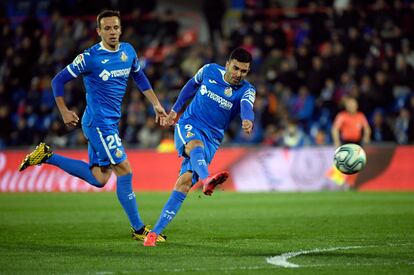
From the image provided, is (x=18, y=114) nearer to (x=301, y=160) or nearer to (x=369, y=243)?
(x=301, y=160)

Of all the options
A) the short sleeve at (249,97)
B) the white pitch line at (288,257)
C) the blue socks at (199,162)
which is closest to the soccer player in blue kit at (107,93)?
the blue socks at (199,162)

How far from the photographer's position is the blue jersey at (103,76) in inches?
370

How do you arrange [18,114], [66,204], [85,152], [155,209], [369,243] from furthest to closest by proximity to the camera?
[18,114], [85,152], [66,204], [155,209], [369,243]

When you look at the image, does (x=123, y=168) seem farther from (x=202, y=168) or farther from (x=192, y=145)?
(x=202, y=168)

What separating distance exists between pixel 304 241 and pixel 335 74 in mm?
13818

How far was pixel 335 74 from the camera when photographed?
2248 cm

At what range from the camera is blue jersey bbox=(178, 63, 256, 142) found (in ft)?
31.2

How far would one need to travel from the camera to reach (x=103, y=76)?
373 inches

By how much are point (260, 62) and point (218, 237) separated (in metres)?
14.6

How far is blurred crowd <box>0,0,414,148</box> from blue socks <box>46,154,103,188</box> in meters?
12.1

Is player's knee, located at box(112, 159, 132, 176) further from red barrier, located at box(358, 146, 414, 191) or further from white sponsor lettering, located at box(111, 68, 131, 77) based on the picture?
red barrier, located at box(358, 146, 414, 191)

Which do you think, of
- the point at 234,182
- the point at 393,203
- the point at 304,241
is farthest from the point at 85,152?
the point at 304,241

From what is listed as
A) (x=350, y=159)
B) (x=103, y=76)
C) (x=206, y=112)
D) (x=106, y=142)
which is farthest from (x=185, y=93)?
(x=350, y=159)

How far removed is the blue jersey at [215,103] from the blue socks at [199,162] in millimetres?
424
